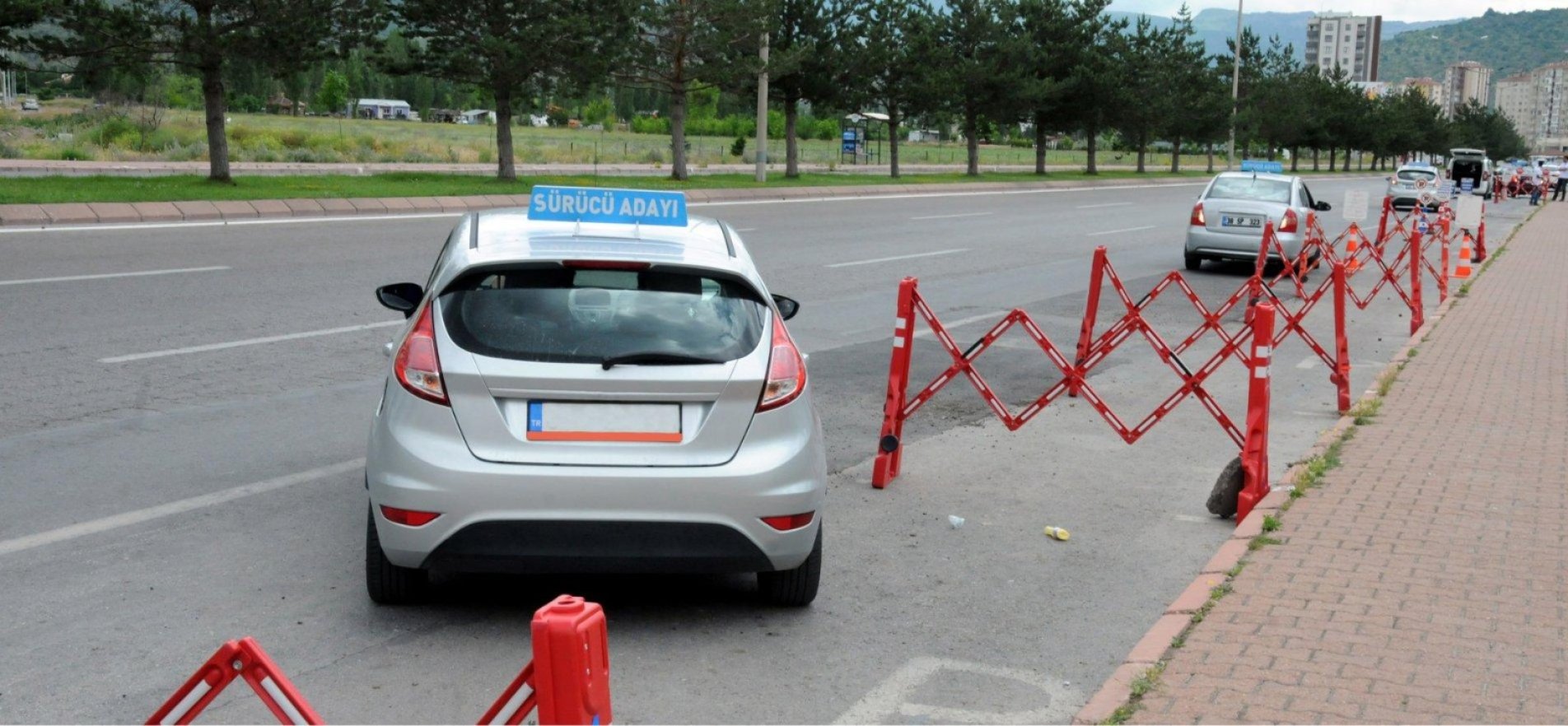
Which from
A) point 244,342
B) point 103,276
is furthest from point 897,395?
point 103,276

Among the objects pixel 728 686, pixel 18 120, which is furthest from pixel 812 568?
pixel 18 120

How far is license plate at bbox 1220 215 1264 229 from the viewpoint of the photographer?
65.5ft

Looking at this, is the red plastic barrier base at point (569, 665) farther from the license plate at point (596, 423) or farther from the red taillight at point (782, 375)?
the red taillight at point (782, 375)

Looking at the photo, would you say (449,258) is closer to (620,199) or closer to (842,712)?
(620,199)

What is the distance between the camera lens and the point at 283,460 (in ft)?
24.7

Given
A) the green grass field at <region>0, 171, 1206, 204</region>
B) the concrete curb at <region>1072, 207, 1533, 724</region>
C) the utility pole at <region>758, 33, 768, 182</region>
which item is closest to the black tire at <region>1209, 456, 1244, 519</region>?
the concrete curb at <region>1072, 207, 1533, 724</region>

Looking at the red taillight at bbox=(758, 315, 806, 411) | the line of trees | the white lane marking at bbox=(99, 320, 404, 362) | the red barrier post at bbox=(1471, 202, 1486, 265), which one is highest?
the line of trees

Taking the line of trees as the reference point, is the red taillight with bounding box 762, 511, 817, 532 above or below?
below

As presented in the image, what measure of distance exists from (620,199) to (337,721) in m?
2.25

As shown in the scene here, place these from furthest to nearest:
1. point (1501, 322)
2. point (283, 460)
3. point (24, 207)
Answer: point (24, 207), point (1501, 322), point (283, 460)

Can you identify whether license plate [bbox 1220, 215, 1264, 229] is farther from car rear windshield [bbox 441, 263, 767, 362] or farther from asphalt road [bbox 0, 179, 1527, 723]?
car rear windshield [bbox 441, 263, 767, 362]

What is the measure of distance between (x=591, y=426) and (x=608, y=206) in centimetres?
109

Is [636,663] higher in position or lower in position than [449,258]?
lower

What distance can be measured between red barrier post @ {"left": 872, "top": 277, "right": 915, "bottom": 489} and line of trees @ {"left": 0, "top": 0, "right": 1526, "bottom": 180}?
20.1 metres
